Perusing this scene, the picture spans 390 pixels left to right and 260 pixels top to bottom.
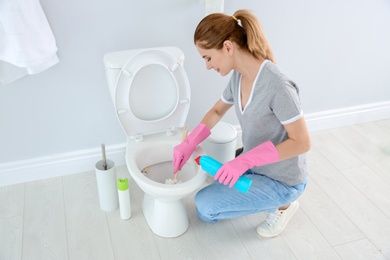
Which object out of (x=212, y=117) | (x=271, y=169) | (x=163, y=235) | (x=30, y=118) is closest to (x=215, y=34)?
(x=212, y=117)

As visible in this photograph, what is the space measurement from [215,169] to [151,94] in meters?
0.45

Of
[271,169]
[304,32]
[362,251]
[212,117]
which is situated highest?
[304,32]

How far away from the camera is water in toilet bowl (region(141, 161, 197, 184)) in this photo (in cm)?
187

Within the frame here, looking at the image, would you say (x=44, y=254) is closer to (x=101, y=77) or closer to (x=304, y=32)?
(x=101, y=77)

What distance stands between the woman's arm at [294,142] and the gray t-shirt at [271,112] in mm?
35

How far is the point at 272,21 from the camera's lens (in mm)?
2084

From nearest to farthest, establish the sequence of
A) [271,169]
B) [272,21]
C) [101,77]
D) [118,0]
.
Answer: [271,169] → [118,0] → [101,77] → [272,21]

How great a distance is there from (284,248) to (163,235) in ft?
1.70

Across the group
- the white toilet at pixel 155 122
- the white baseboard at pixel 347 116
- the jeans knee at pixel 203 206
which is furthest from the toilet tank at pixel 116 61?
the white baseboard at pixel 347 116

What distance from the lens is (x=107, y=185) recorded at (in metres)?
1.87

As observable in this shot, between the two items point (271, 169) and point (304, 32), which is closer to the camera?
point (271, 169)

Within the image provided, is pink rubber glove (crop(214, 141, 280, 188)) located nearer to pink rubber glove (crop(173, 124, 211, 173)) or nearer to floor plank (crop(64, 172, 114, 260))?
pink rubber glove (crop(173, 124, 211, 173))

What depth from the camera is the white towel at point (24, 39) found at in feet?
4.99

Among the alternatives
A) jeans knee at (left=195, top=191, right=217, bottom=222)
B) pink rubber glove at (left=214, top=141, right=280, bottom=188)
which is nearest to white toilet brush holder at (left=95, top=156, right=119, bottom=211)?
jeans knee at (left=195, top=191, right=217, bottom=222)
